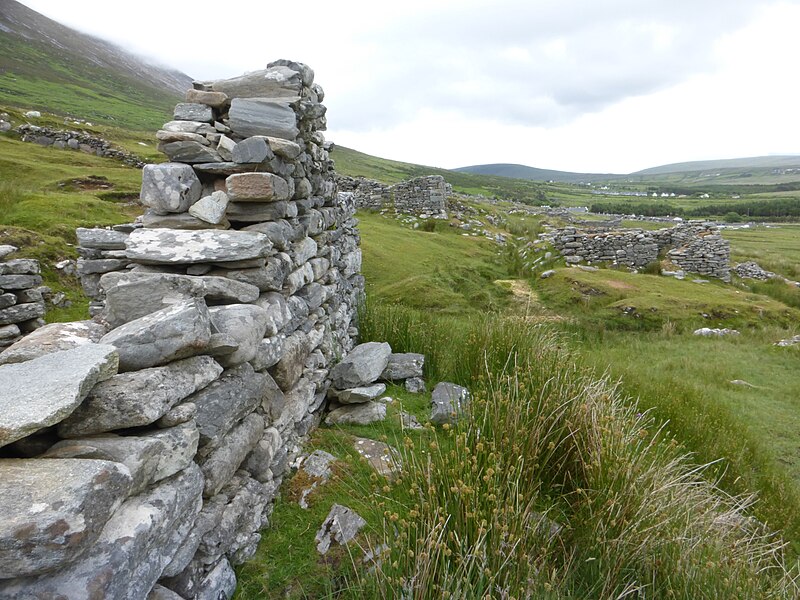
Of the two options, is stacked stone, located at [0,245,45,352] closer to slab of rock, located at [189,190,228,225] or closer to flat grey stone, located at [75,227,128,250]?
flat grey stone, located at [75,227,128,250]

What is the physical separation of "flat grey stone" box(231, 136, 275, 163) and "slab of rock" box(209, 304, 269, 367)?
4.52 feet

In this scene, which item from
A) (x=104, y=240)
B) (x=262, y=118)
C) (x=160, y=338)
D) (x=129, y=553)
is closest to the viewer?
(x=129, y=553)

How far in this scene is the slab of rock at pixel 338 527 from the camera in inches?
127

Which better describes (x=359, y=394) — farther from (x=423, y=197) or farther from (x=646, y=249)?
(x=423, y=197)

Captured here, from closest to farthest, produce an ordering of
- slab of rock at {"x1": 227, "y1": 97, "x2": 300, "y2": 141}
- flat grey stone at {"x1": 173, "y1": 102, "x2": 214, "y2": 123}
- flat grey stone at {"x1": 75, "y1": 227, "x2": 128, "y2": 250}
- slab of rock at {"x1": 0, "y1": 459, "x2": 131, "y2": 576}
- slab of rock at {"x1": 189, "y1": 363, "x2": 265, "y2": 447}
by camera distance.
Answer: slab of rock at {"x1": 0, "y1": 459, "x2": 131, "y2": 576} < slab of rock at {"x1": 189, "y1": 363, "x2": 265, "y2": 447} < flat grey stone at {"x1": 173, "y1": 102, "x2": 214, "y2": 123} < slab of rock at {"x1": 227, "y1": 97, "x2": 300, "y2": 141} < flat grey stone at {"x1": 75, "y1": 227, "x2": 128, "y2": 250}

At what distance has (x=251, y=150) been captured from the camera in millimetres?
3865

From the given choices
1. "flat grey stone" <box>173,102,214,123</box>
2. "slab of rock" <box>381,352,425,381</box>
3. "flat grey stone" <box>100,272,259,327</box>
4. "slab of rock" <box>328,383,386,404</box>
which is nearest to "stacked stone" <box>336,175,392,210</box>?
"slab of rock" <box>381,352,425,381</box>

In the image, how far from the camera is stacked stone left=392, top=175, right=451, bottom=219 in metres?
24.0

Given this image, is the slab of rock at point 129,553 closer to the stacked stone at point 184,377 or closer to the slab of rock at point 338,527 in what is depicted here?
the stacked stone at point 184,377

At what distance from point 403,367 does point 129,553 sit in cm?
470

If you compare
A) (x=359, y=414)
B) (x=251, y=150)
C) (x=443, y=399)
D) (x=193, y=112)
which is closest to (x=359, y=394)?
(x=359, y=414)

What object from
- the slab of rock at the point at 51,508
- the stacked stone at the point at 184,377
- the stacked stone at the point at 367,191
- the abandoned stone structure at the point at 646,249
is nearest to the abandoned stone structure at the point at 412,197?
the stacked stone at the point at 367,191

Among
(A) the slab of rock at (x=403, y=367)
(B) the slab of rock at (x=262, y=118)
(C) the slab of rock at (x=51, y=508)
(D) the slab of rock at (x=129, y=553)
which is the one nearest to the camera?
(C) the slab of rock at (x=51, y=508)

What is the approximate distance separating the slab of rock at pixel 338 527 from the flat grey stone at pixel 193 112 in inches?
139
